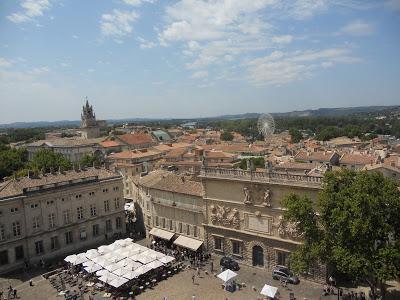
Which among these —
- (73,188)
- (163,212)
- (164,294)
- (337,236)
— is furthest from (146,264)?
(337,236)

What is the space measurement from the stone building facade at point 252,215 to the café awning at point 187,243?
4.07 ft

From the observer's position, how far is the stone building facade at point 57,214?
1601 inches

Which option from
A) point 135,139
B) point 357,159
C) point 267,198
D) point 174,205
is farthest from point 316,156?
point 135,139

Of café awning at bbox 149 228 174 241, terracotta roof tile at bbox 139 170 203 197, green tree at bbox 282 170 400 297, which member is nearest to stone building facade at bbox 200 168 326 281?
terracotta roof tile at bbox 139 170 203 197

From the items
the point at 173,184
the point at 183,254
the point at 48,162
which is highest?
the point at 173,184

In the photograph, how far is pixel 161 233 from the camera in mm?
46562

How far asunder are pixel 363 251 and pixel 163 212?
2609cm

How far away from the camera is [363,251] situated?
26.6 metres

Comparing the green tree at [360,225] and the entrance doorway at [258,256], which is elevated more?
the green tree at [360,225]

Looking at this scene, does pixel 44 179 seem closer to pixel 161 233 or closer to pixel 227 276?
pixel 161 233

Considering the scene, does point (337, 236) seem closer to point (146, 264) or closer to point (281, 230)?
point (281, 230)

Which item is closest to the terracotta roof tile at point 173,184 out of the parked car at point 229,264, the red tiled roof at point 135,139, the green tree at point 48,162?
the parked car at point 229,264

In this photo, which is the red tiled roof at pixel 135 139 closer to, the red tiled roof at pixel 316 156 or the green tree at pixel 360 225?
the red tiled roof at pixel 316 156

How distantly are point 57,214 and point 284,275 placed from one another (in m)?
26.6
